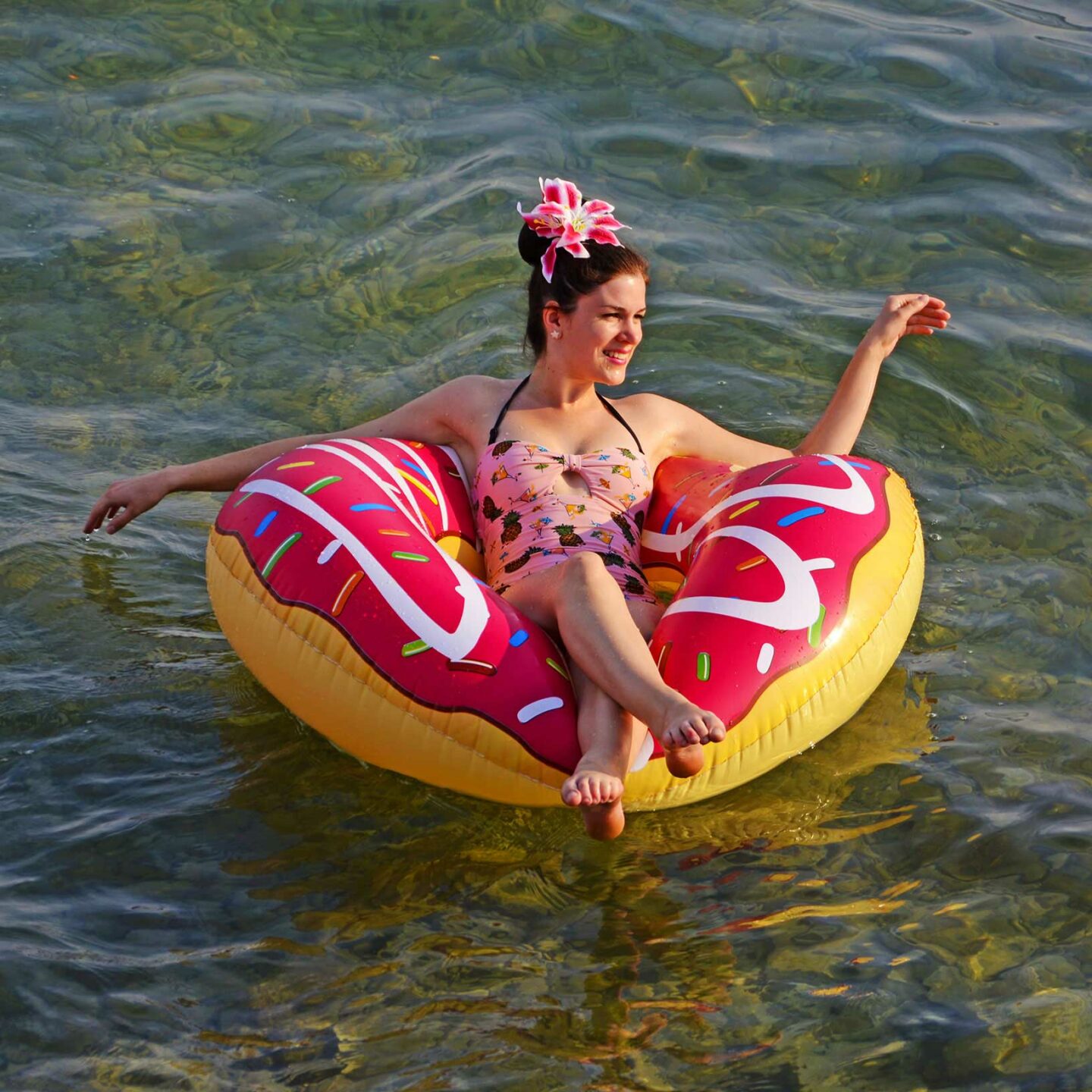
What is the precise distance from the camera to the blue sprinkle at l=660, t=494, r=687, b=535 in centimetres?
429

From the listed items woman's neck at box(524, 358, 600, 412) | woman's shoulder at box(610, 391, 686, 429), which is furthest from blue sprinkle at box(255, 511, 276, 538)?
woman's shoulder at box(610, 391, 686, 429)

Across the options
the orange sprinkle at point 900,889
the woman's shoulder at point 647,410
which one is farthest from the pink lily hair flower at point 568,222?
the orange sprinkle at point 900,889

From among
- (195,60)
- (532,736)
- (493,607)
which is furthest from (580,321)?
(195,60)

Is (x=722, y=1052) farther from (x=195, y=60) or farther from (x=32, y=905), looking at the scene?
(x=195, y=60)

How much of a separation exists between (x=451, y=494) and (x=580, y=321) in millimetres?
619

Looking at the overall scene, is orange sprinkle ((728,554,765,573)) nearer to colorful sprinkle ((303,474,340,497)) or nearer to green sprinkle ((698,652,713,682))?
green sprinkle ((698,652,713,682))

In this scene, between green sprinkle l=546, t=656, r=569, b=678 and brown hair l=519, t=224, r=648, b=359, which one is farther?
brown hair l=519, t=224, r=648, b=359

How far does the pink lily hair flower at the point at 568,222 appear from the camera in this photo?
423cm

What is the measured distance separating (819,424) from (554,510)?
902 mm

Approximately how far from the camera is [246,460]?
4.50 m

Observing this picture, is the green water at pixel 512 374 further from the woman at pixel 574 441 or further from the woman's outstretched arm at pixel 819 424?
the woman's outstretched arm at pixel 819 424

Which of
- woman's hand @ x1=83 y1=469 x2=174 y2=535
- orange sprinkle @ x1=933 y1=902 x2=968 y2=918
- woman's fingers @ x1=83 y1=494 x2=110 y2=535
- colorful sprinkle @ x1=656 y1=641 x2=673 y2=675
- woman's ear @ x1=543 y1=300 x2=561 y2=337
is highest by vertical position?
woman's ear @ x1=543 y1=300 x2=561 y2=337

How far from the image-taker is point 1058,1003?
308cm

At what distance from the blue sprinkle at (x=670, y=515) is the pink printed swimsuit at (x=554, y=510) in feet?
0.23
